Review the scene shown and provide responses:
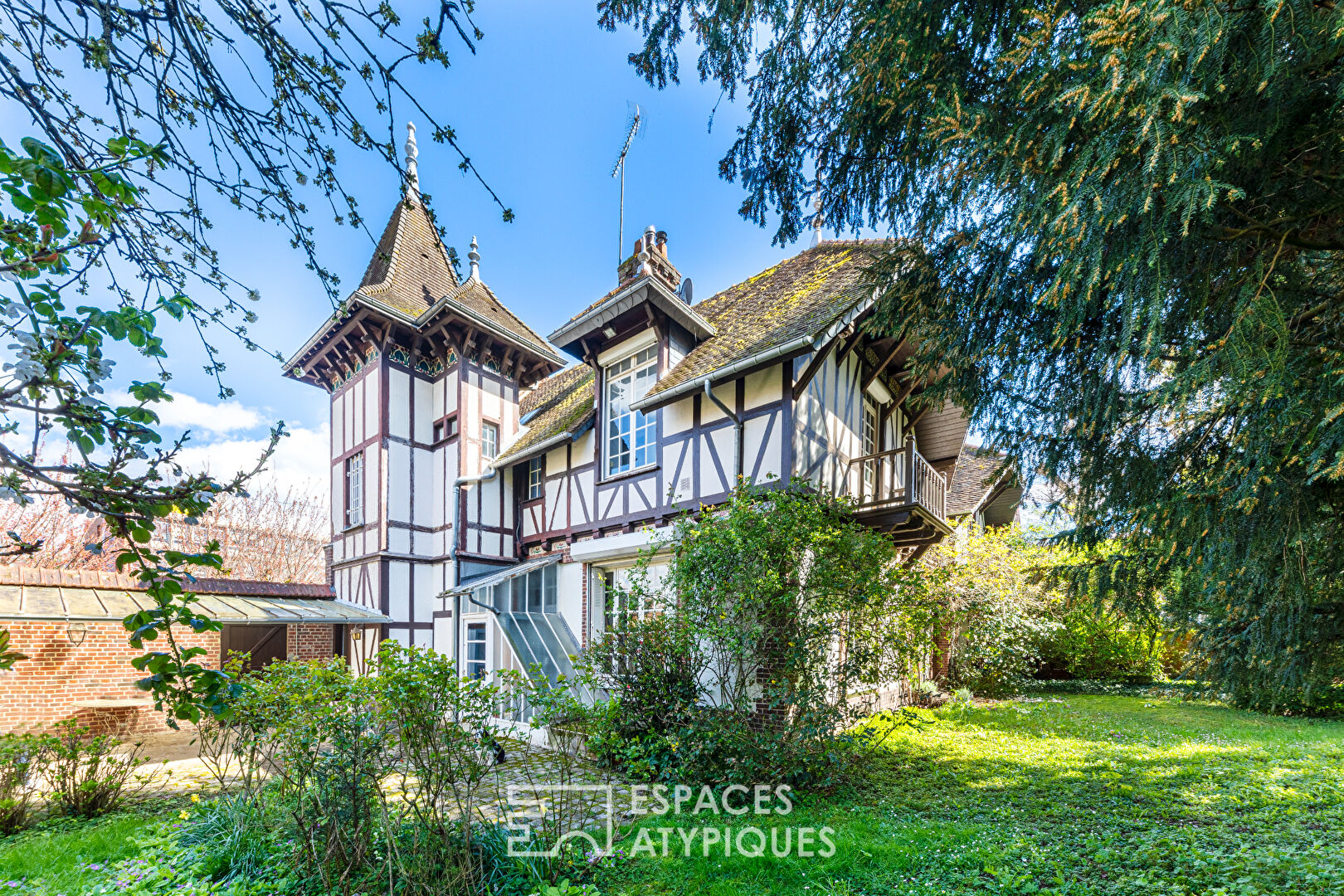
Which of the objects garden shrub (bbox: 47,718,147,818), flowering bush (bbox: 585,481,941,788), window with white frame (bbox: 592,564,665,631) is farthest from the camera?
window with white frame (bbox: 592,564,665,631)

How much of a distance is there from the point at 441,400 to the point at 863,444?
25.4 ft

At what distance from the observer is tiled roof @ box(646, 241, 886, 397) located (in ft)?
24.6

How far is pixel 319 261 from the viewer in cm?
241

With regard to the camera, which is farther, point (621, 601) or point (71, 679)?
point (71, 679)

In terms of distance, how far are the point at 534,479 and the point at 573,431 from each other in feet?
6.70

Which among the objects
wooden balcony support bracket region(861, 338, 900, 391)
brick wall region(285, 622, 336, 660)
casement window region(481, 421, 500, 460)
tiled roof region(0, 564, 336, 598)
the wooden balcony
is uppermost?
wooden balcony support bracket region(861, 338, 900, 391)

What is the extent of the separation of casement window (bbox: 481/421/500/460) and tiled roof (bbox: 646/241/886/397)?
4.53 metres

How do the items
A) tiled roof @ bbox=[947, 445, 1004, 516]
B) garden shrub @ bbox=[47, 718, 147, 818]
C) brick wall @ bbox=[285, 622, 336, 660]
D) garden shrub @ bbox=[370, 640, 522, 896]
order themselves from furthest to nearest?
tiled roof @ bbox=[947, 445, 1004, 516] → brick wall @ bbox=[285, 622, 336, 660] → garden shrub @ bbox=[47, 718, 147, 818] → garden shrub @ bbox=[370, 640, 522, 896]

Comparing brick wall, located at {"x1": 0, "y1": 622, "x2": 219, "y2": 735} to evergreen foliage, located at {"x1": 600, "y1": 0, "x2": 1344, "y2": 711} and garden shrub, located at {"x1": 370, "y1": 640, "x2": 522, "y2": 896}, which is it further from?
evergreen foliage, located at {"x1": 600, "y1": 0, "x2": 1344, "y2": 711}

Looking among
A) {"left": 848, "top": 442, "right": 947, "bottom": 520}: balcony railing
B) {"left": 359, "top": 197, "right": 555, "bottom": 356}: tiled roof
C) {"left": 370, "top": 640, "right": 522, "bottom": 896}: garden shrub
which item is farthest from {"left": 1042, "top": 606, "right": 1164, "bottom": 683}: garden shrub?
{"left": 370, "top": 640, "right": 522, "bottom": 896}: garden shrub

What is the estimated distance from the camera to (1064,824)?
4746mm

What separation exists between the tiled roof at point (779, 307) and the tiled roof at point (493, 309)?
3804 mm

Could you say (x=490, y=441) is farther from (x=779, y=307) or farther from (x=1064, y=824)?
(x=1064, y=824)

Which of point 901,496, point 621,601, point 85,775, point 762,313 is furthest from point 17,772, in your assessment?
point 901,496
